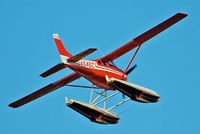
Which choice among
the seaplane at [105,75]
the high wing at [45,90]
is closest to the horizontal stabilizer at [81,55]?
the seaplane at [105,75]

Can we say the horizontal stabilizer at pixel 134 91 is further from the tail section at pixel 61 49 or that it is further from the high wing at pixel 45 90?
the high wing at pixel 45 90

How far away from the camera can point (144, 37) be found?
27.6 m

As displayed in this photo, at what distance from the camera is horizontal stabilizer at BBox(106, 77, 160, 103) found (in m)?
26.0

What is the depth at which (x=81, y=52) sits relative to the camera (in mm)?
24719

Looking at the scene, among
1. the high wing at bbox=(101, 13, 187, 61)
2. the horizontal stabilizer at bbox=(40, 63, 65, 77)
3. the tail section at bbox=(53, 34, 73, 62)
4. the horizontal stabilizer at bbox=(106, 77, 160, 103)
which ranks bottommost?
the horizontal stabilizer at bbox=(106, 77, 160, 103)

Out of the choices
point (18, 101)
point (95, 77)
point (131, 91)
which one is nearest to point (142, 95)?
point (131, 91)

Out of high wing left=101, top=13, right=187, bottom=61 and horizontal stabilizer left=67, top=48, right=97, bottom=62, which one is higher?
high wing left=101, top=13, right=187, bottom=61

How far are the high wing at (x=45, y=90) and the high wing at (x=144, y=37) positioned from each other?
257 cm

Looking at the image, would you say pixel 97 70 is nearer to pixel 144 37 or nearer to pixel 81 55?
pixel 81 55

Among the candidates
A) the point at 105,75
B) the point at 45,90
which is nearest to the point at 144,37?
the point at 105,75

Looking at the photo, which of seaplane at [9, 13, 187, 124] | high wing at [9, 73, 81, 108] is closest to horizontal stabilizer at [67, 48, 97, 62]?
seaplane at [9, 13, 187, 124]

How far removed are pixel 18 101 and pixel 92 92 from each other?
16.8 ft

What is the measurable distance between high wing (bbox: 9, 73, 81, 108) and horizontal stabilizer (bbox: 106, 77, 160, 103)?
3993mm

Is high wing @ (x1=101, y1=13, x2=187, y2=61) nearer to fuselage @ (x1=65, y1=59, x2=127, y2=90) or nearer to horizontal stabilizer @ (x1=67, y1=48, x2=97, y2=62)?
fuselage @ (x1=65, y1=59, x2=127, y2=90)
